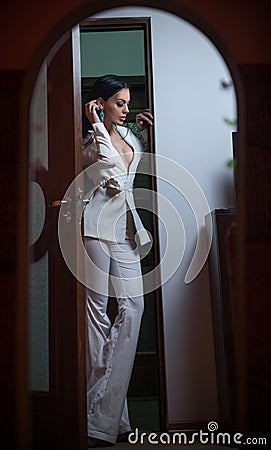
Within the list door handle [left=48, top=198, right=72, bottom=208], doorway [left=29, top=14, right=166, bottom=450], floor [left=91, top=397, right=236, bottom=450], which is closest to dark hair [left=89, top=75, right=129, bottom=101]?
doorway [left=29, top=14, right=166, bottom=450]

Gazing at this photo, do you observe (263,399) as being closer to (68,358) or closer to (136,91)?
(68,358)

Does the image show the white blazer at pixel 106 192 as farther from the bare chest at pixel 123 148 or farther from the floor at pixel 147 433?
the floor at pixel 147 433

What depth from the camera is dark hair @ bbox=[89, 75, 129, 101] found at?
131 inches

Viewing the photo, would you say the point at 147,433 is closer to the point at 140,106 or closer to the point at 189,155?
the point at 189,155

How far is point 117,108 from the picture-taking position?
3.33 m

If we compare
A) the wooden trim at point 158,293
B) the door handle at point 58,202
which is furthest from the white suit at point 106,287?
the door handle at point 58,202

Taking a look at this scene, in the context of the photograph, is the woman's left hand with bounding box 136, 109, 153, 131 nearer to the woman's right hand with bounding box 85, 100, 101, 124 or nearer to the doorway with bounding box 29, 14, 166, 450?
the woman's right hand with bounding box 85, 100, 101, 124

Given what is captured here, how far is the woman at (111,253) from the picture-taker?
2908 mm

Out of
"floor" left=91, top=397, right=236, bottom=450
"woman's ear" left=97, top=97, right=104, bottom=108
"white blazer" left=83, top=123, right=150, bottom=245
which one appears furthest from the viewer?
"woman's ear" left=97, top=97, right=104, bottom=108

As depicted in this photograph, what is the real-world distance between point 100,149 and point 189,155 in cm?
48

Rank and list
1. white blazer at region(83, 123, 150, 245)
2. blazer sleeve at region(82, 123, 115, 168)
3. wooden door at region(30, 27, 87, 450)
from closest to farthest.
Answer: wooden door at region(30, 27, 87, 450) → white blazer at region(83, 123, 150, 245) → blazer sleeve at region(82, 123, 115, 168)

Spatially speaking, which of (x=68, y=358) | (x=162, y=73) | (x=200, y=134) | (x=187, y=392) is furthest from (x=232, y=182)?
(x=68, y=358)

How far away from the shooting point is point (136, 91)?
3.86m

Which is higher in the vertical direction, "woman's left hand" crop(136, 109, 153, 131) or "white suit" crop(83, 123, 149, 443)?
"woman's left hand" crop(136, 109, 153, 131)
